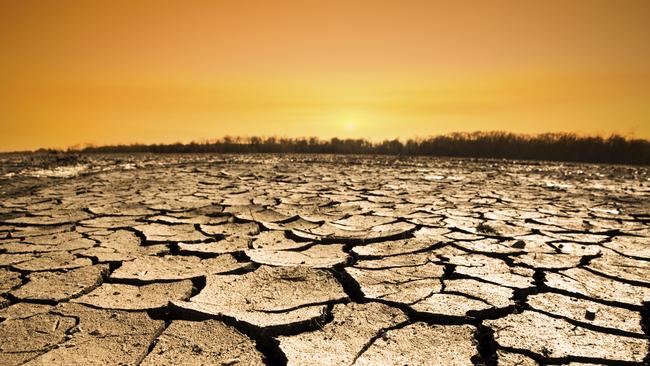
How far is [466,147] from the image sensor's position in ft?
35.3

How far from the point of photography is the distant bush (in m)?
9.37

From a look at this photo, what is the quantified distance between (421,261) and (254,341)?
97 cm

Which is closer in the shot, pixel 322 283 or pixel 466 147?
pixel 322 283

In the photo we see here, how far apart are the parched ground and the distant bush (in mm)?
7085

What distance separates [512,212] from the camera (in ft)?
10.6

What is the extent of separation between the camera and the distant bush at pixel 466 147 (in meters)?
9.37

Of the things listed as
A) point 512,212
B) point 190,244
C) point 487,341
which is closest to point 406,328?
point 487,341

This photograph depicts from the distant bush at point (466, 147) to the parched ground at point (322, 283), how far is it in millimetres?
7085

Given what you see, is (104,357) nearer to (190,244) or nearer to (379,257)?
(190,244)

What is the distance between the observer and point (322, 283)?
172cm

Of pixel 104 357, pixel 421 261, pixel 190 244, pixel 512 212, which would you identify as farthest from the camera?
pixel 512 212

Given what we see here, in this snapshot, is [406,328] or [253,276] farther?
[253,276]

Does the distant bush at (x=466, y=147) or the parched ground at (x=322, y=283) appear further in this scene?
the distant bush at (x=466, y=147)

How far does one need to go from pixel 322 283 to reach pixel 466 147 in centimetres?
983
